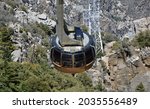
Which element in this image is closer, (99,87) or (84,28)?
(84,28)

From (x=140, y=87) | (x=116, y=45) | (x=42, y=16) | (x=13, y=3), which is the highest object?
(x=13, y=3)

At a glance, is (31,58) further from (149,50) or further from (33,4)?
(149,50)

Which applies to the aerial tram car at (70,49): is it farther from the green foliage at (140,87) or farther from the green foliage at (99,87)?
the green foliage at (140,87)

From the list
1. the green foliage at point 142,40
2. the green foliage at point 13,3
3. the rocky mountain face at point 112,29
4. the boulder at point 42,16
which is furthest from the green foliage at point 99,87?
the green foliage at point 13,3

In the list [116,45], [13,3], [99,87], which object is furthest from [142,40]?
[13,3]

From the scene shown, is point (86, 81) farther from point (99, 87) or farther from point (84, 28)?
point (84, 28)

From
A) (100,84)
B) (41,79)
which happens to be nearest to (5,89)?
(41,79)

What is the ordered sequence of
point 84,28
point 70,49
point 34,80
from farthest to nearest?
1. point 34,80
2. point 84,28
3. point 70,49
